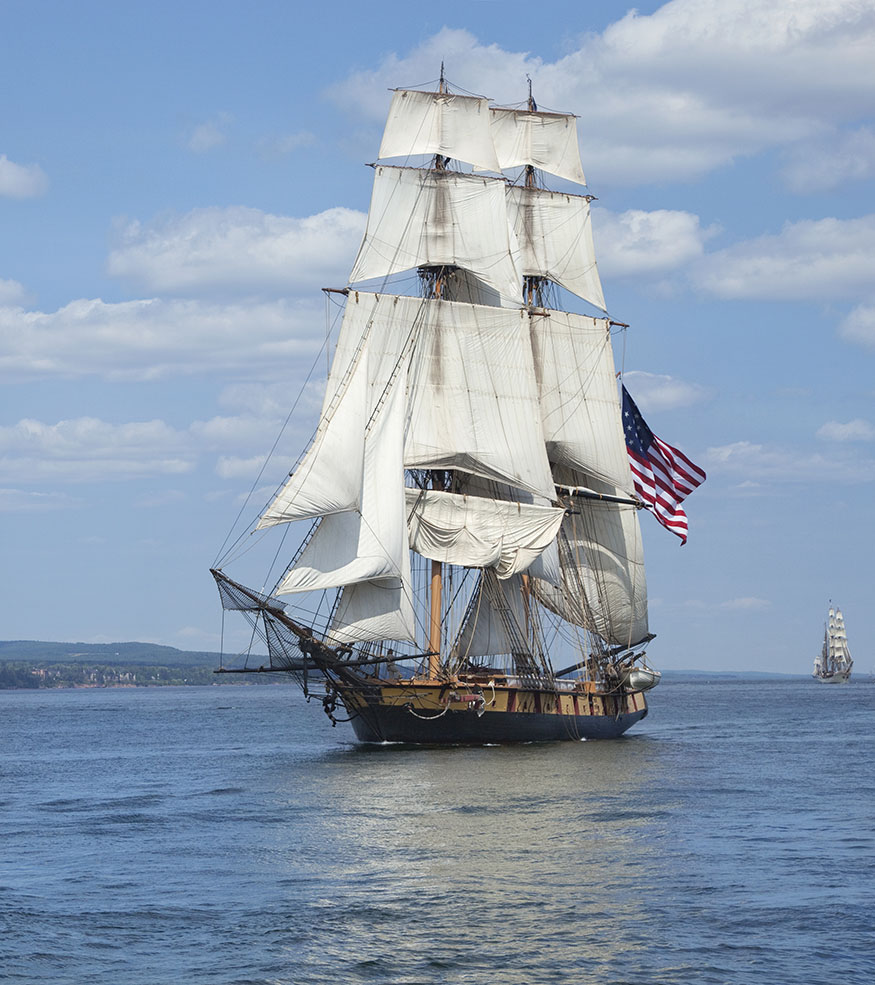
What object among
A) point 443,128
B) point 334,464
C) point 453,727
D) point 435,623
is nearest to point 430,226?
point 443,128

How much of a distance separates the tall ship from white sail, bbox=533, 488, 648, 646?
0.41 ft

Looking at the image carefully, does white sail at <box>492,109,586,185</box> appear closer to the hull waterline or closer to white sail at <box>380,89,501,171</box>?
white sail at <box>380,89,501,171</box>

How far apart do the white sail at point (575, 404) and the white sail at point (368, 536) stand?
19493mm

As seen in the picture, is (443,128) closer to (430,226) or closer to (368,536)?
(430,226)

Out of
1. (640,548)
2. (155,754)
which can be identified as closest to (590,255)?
(640,548)

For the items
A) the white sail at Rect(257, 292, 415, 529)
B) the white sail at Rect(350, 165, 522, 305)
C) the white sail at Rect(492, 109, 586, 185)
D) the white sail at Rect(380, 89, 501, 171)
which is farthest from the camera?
the white sail at Rect(492, 109, 586, 185)

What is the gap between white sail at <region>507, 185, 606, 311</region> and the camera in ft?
275

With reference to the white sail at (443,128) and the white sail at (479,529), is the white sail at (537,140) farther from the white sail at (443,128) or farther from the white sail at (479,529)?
the white sail at (479,529)

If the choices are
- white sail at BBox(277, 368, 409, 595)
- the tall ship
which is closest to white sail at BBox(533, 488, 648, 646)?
the tall ship

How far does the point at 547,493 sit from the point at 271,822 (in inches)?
1300

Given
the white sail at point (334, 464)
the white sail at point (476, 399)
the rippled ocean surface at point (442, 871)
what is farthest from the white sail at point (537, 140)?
the rippled ocean surface at point (442, 871)

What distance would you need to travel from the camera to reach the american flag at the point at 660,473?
2918 inches

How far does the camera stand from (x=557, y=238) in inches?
3339

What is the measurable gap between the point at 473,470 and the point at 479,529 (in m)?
2.84
